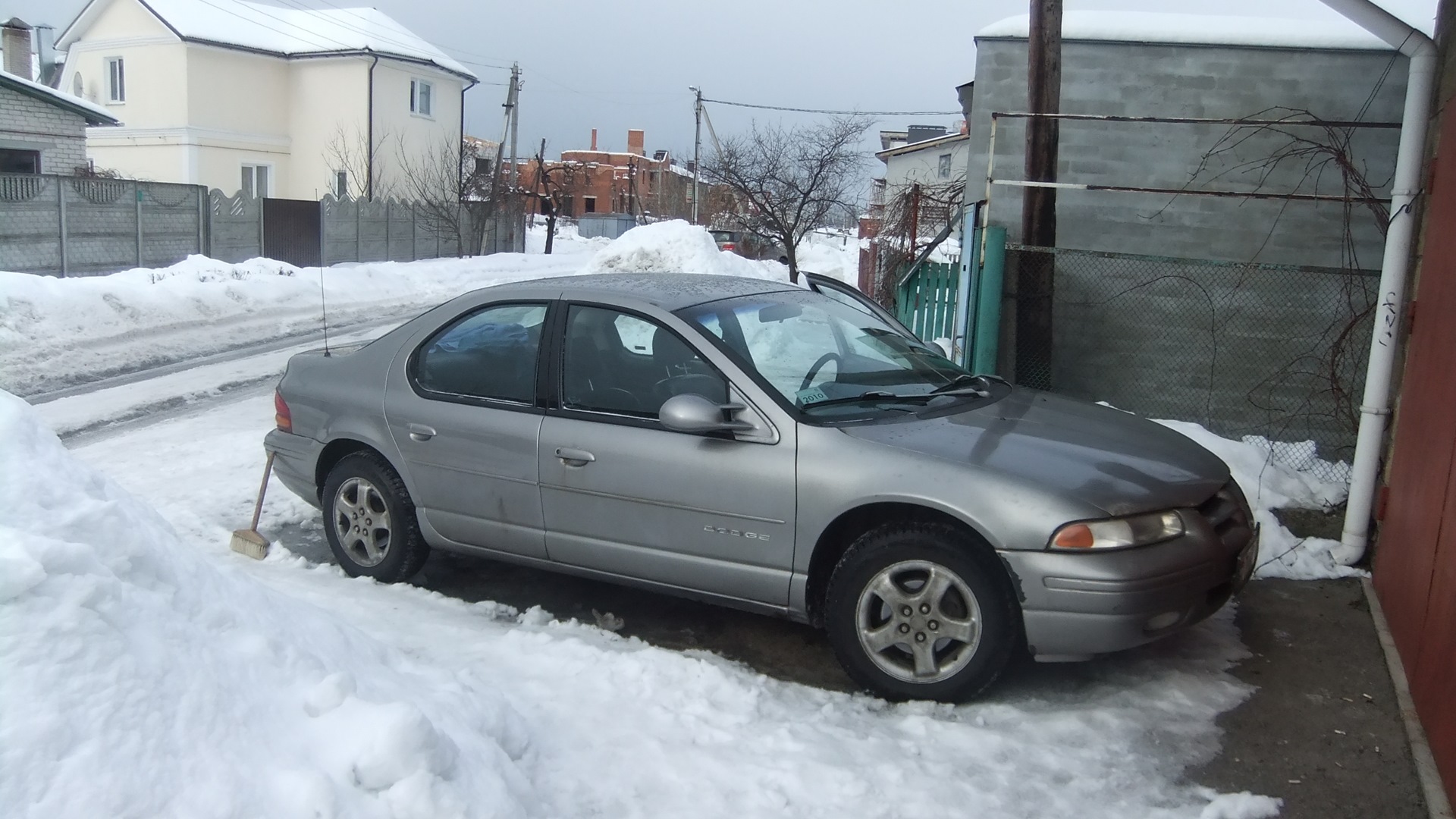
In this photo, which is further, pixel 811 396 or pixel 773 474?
pixel 811 396

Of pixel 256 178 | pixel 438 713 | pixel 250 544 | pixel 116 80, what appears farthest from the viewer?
pixel 256 178

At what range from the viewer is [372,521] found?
5.47 metres

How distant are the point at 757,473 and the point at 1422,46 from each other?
4.42m

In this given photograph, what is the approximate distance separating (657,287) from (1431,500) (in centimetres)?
337

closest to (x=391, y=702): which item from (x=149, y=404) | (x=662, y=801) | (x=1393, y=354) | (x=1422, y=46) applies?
(x=662, y=801)

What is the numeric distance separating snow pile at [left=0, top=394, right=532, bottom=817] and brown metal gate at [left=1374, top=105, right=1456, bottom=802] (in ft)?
9.94

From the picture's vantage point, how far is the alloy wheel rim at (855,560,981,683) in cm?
410

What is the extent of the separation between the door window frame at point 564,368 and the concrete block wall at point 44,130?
24.8 m

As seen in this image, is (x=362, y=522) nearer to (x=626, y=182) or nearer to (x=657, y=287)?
(x=657, y=287)

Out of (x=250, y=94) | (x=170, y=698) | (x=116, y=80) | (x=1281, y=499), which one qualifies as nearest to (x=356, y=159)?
(x=250, y=94)

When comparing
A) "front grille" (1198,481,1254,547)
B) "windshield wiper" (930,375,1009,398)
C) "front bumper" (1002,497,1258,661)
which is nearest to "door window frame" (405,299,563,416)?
"windshield wiper" (930,375,1009,398)

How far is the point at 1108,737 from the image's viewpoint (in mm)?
3967

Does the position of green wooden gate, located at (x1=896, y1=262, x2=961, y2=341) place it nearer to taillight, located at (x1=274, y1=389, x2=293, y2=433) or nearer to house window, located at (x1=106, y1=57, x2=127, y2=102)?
taillight, located at (x1=274, y1=389, x2=293, y2=433)

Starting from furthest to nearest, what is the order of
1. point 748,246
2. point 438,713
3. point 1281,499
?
point 748,246 → point 1281,499 → point 438,713
